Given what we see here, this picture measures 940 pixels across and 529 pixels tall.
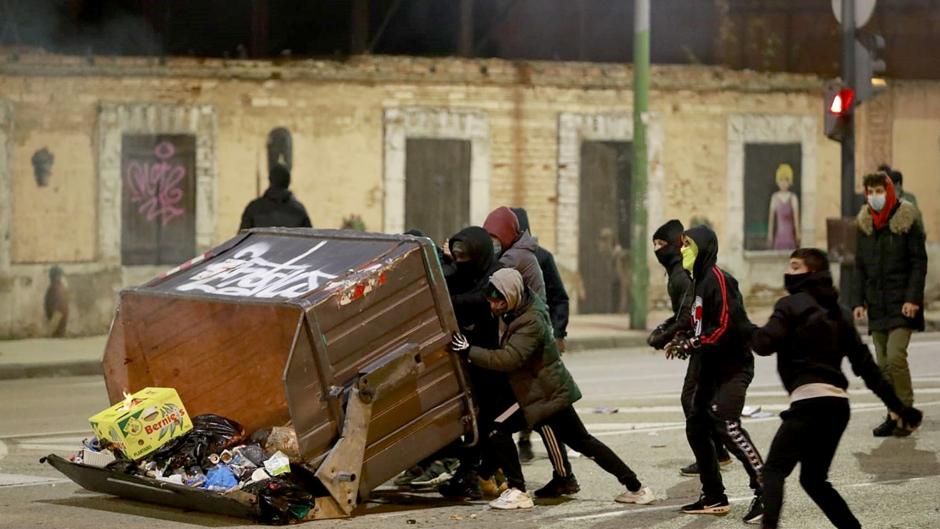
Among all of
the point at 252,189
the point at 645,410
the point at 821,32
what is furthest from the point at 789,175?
the point at 645,410

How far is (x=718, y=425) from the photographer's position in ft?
31.5

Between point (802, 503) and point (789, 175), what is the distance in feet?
52.2

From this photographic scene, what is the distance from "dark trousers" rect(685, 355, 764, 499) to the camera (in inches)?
377

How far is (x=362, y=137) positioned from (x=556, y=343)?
A: 40.9ft

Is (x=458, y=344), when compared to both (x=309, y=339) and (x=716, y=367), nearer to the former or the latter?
(x=309, y=339)

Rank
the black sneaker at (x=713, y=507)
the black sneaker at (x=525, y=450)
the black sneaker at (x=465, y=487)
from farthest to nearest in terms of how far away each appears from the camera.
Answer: the black sneaker at (x=525, y=450)
the black sneaker at (x=465, y=487)
the black sneaker at (x=713, y=507)

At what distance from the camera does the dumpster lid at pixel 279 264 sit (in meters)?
9.55

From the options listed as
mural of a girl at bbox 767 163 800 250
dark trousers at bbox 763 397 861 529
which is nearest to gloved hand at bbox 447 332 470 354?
dark trousers at bbox 763 397 861 529

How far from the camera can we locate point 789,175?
2544 centimetres

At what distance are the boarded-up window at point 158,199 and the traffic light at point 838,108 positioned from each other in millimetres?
7496

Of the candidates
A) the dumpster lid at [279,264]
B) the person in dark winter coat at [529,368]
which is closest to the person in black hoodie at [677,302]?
the person in dark winter coat at [529,368]

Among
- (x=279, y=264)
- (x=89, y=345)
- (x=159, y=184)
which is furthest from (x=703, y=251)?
(x=159, y=184)

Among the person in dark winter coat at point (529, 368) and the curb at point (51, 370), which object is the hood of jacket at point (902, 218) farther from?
the curb at point (51, 370)

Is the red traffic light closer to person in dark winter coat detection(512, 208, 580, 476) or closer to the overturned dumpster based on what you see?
person in dark winter coat detection(512, 208, 580, 476)
